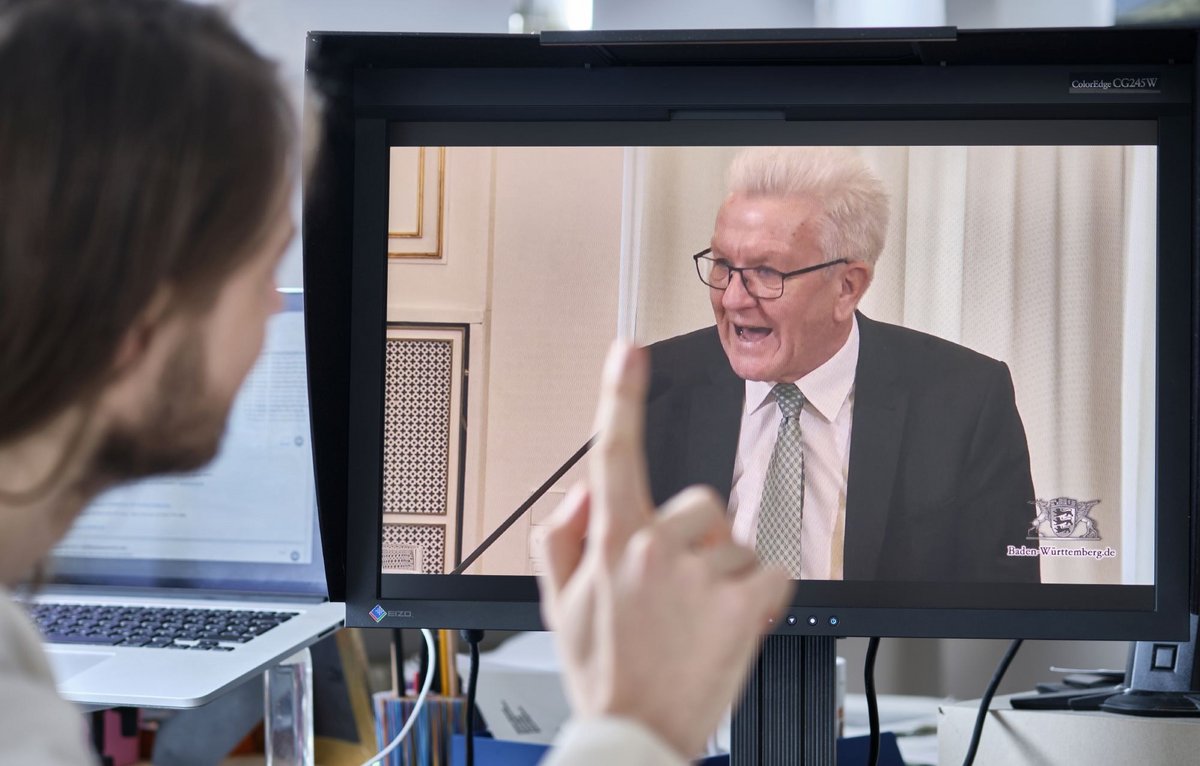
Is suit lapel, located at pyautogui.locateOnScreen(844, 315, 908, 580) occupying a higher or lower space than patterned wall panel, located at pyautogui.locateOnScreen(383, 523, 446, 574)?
higher

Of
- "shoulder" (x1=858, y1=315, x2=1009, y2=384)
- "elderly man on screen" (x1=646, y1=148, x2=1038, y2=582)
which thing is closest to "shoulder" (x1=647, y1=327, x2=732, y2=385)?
"elderly man on screen" (x1=646, y1=148, x2=1038, y2=582)

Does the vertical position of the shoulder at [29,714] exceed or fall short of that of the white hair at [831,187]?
it falls short

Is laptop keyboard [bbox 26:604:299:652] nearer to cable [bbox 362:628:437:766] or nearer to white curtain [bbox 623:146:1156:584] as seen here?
cable [bbox 362:628:437:766]

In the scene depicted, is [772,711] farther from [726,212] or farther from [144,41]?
[144,41]

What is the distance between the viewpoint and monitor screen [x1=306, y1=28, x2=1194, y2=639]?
0.76 metres

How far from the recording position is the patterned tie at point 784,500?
760 mm

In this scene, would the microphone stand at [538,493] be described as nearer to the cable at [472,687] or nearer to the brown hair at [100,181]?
the cable at [472,687]

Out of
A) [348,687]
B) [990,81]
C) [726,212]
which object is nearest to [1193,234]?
[990,81]

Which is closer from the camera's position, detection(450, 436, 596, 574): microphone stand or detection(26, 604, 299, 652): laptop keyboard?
A: detection(450, 436, 596, 574): microphone stand

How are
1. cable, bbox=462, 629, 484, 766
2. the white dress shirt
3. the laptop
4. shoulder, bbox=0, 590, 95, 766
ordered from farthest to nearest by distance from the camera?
the laptop, cable, bbox=462, 629, 484, 766, the white dress shirt, shoulder, bbox=0, 590, 95, 766

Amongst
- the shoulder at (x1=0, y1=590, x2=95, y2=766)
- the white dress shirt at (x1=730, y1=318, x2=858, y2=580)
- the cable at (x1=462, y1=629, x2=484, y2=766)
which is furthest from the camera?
the cable at (x1=462, y1=629, x2=484, y2=766)

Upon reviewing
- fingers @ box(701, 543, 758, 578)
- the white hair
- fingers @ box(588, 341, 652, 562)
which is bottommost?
fingers @ box(701, 543, 758, 578)

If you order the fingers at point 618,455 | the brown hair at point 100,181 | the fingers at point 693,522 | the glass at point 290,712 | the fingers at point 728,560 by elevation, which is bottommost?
the glass at point 290,712

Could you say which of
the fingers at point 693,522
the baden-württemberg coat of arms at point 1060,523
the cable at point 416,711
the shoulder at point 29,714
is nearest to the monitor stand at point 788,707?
the baden-württemberg coat of arms at point 1060,523
